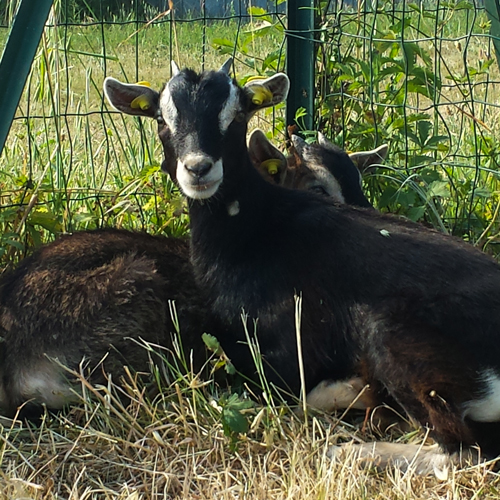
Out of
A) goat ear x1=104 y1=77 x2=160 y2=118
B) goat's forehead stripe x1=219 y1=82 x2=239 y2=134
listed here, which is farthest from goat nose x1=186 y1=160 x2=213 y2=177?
goat ear x1=104 y1=77 x2=160 y2=118

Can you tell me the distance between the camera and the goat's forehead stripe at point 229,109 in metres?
4.34

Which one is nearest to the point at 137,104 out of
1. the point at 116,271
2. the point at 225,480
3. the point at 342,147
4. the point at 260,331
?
the point at 116,271

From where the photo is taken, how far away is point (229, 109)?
4.39 metres

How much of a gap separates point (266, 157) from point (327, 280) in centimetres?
155

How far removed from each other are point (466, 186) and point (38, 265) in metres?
3.06

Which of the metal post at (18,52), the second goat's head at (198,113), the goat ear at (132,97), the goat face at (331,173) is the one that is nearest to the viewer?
the second goat's head at (198,113)

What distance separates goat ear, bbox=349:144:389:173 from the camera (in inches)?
219

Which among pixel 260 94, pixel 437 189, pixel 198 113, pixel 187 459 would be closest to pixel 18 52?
pixel 198 113

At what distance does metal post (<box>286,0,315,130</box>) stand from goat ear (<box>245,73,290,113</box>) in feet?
3.40

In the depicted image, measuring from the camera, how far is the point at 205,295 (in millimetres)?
4531

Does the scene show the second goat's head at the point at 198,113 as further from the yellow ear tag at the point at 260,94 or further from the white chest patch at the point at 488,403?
the white chest patch at the point at 488,403

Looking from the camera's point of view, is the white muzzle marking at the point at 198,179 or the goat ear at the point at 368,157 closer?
the white muzzle marking at the point at 198,179

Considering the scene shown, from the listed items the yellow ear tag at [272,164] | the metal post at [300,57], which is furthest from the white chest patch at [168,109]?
the metal post at [300,57]

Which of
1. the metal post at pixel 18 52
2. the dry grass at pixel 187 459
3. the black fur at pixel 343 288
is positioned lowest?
the dry grass at pixel 187 459
